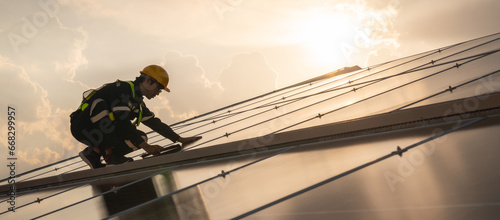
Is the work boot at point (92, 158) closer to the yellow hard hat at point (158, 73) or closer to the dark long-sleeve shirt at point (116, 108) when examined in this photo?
the dark long-sleeve shirt at point (116, 108)

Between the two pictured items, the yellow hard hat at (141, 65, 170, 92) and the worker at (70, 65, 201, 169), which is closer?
the worker at (70, 65, 201, 169)

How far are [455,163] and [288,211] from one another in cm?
94

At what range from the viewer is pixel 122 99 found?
695cm

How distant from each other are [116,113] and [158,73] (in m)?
0.87

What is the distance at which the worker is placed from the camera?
A: 6.84 metres

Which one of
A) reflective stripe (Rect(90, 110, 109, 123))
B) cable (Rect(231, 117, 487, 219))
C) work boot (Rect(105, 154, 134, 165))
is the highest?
reflective stripe (Rect(90, 110, 109, 123))

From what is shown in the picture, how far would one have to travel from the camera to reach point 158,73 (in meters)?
7.18

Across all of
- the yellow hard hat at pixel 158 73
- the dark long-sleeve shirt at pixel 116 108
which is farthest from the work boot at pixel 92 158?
the yellow hard hat at pixel 158 73

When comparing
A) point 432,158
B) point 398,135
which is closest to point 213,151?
point 398,135

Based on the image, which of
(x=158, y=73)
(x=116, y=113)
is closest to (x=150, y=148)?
(x=116, y=113)

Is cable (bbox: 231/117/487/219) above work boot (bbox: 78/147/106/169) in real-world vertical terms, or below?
below

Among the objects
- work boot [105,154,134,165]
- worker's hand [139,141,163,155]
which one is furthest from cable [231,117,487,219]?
work boot [105,154,134,165]

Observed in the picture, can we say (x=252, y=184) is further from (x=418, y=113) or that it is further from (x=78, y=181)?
(x=78, y=181)

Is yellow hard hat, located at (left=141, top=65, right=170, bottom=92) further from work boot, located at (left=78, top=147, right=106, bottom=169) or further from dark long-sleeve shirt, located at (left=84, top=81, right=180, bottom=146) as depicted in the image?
work boot, located at (left=78, top=147, right=106, bottom=169)
